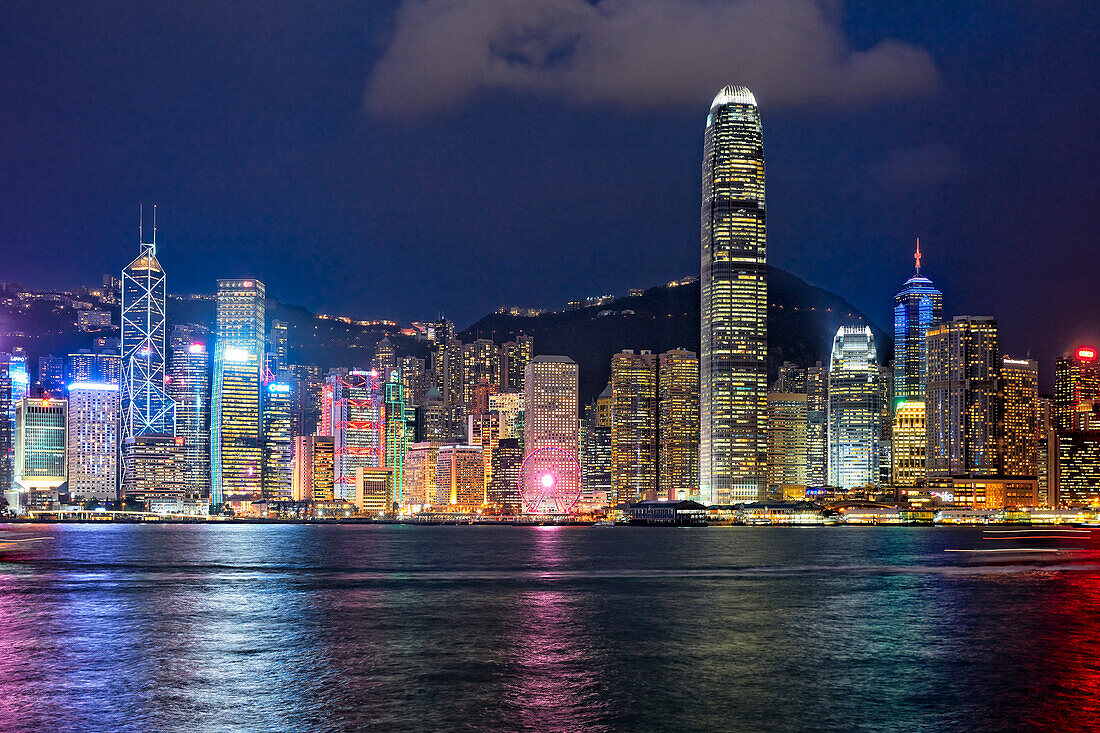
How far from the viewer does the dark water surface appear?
145 ft

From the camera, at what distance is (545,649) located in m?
59.1

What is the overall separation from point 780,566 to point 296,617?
61321 mm

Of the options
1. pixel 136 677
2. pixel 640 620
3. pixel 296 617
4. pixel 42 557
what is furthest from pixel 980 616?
pixel 42 557

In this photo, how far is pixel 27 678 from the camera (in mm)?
50375

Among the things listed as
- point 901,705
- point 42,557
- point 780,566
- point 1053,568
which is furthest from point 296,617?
point 1053,568

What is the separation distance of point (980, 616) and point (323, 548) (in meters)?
101

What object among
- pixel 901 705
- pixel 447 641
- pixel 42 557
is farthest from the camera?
pixel 42 557

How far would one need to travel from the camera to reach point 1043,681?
170 ft

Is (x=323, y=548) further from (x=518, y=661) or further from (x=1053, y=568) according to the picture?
(x=518, y=661)

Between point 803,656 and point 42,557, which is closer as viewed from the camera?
point 803,656

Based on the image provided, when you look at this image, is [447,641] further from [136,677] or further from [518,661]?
[136,677]

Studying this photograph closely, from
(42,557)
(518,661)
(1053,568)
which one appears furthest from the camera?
(42,557)

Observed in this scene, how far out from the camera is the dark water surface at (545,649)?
145 feet

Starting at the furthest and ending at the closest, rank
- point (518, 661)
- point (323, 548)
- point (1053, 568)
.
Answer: point (323, 548), point (1053, 568), point (518, 661)
